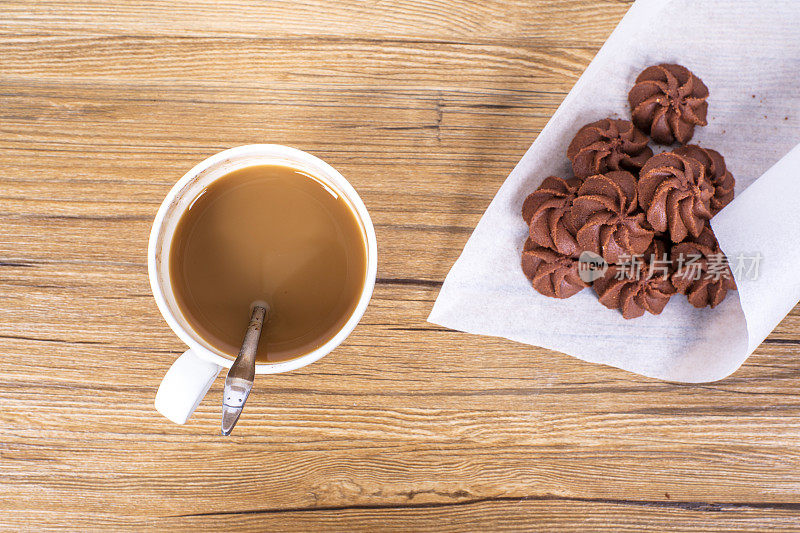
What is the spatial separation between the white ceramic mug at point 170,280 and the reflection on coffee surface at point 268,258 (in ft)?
0.05

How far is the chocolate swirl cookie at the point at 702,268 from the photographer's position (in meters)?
0.89

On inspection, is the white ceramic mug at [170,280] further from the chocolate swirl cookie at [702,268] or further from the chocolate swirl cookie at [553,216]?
the chocolate swirl cookie at [702,268]

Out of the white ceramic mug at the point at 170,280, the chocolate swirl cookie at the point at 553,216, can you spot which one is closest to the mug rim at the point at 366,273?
the white ceramic mug at the point at 170,280

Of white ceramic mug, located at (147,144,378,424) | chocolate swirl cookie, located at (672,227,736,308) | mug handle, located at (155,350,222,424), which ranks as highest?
chocolate swirl cookie, located at (672,227,736,308)

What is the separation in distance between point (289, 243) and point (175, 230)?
0.17 metres

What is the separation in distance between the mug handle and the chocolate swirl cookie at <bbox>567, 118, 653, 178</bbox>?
2.23 feet

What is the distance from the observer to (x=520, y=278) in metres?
0.97

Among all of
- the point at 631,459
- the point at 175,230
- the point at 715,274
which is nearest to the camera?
the point at 175,230

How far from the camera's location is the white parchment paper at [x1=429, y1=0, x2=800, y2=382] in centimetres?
95

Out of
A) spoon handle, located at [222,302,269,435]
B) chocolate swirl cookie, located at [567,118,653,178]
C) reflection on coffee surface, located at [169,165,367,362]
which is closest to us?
spoon handle, located at [222,302,269,435]

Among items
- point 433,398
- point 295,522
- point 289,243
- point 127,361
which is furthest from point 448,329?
point 127,361

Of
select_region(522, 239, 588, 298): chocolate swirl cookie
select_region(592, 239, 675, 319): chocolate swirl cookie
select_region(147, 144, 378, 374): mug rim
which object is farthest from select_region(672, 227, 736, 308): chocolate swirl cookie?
select_region(147, 144, 378, 374): mug rim

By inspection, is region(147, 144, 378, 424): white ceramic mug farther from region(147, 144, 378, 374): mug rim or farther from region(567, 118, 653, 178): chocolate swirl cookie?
region(567, 118, 653, 178): chocolate swirl cookie

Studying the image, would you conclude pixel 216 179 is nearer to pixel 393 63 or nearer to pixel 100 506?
pixel 393 63
